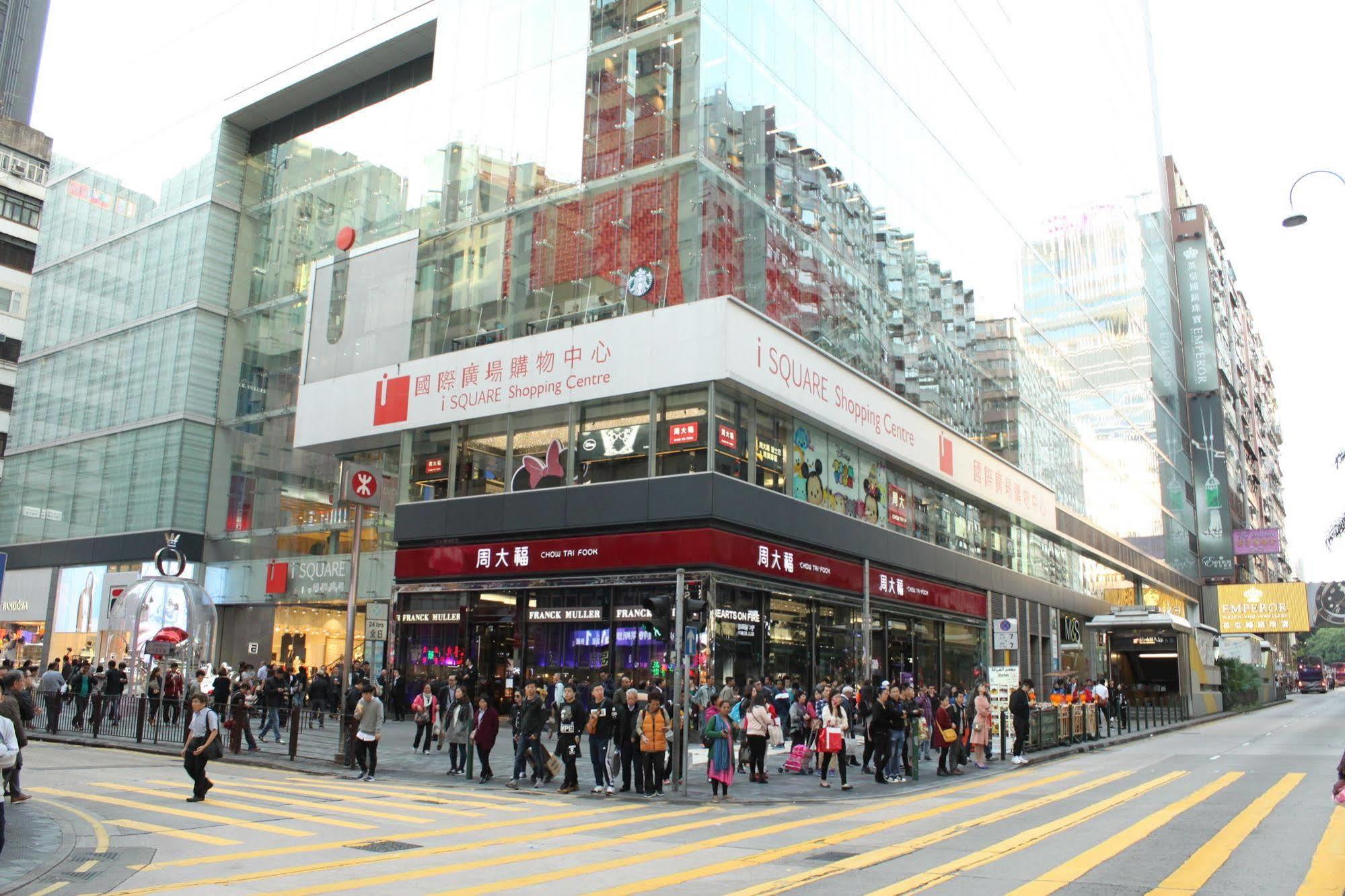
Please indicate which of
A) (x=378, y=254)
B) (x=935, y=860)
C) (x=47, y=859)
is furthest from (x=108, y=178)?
(x=935, y=860)

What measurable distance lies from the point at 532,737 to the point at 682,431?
1058 centimetres

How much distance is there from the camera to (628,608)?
26.7m

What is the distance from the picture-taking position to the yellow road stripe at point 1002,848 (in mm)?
9023

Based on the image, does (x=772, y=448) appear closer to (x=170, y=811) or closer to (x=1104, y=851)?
(x=1104, y=851)

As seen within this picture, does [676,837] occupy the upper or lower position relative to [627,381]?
lower

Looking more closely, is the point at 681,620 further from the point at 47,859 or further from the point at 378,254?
the point at 378,254

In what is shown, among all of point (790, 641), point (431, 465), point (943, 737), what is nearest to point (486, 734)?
point (943, 737)

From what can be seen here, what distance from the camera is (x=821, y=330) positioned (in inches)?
1224

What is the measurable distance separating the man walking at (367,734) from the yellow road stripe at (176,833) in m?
5.63

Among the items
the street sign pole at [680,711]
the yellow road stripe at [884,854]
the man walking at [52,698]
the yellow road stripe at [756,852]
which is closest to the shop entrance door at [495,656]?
the man walking at [52,698]

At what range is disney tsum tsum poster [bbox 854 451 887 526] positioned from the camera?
1303 inches

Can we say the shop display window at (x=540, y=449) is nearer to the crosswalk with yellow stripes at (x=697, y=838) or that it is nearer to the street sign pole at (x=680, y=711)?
the street sign pole at (x=680, y=711)

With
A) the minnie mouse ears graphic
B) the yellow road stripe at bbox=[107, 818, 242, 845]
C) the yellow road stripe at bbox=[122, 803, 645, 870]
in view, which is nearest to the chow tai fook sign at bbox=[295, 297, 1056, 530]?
the minnie mouse ears graphic

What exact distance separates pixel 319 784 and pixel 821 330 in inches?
776
